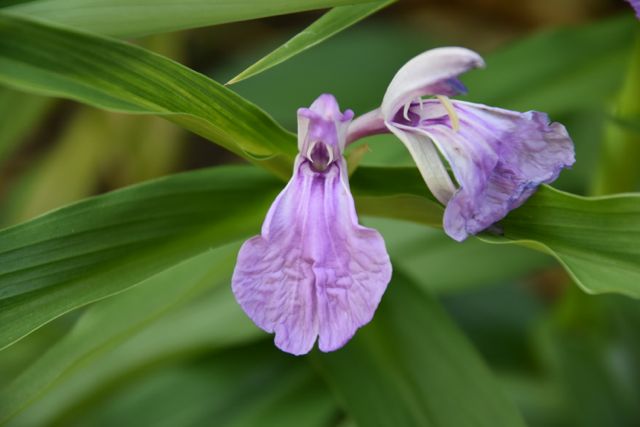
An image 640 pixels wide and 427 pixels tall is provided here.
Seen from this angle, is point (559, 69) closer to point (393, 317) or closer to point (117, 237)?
point (393, 317)

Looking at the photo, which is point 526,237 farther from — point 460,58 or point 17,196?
point 17,196

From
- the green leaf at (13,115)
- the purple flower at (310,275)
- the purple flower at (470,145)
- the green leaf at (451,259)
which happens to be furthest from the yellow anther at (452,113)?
the green leaf at (13,115)

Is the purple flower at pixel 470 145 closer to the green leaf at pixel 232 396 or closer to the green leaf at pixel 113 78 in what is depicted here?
the green leaf at pixel 113 78

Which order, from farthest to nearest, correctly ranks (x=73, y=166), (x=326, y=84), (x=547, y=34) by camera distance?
1. (x=73, y=166)
2. (x=326, y=84)
3. (x=547, y=34)

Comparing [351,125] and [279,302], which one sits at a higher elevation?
[351,125]

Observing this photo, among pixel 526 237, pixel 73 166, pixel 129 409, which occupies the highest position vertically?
pixel 73 166

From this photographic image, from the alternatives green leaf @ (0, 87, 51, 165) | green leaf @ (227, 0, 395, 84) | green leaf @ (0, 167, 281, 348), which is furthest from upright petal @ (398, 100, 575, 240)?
green leaf @ (0, 87, 51, 165)

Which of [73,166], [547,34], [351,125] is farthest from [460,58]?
[73,166]
